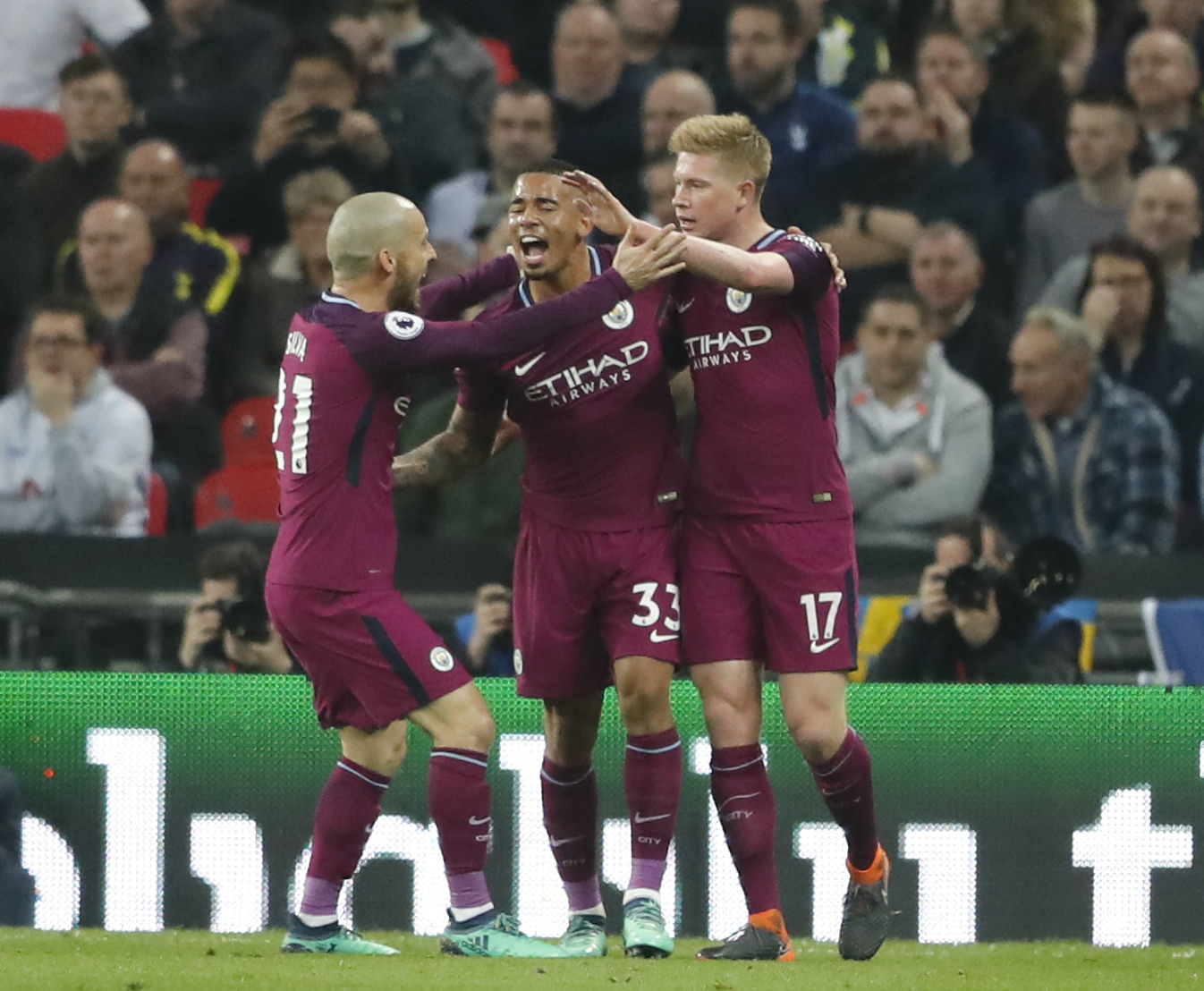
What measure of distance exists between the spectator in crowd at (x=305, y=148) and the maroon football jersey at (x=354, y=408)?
4945 mm

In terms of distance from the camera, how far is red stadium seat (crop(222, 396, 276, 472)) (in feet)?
32.8

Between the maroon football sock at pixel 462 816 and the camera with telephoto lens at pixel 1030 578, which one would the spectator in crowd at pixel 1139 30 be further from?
the maroon football sock at pixel 462 816

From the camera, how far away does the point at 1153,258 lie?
10.0 metres

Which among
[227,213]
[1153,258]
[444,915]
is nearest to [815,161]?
[1153,258]

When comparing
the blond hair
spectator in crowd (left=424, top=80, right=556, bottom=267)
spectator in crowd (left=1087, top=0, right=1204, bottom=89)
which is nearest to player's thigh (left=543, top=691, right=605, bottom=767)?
the blond hair

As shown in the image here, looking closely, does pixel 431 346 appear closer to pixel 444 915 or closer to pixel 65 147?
pixel 444 915

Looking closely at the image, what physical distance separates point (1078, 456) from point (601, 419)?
12.7ft

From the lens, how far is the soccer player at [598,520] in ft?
20.5

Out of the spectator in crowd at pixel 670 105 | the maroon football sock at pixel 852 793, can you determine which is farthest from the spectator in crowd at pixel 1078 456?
the maroon football sock at pixel 852 793

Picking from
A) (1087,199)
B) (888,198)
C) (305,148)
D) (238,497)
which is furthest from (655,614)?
(305,148)

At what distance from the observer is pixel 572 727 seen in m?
6.48

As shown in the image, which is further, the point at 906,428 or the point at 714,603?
the point at 906,428

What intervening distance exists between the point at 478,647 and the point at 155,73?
4820mm

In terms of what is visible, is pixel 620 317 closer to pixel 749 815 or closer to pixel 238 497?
pixel 749 815
